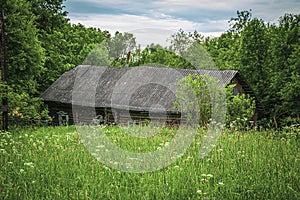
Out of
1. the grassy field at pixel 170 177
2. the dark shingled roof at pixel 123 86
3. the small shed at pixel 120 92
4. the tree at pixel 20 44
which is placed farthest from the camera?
the dark shingled roof at pixel 123 86

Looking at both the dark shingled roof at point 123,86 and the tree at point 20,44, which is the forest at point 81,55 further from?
the dark shingled roof at point 123,86

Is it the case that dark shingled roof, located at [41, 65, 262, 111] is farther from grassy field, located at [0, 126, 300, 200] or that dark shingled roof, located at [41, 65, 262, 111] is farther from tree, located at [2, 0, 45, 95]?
grassy field, located at [0, 126, 300, 200]

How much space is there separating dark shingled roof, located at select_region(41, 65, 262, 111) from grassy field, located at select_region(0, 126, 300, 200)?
1331 cm

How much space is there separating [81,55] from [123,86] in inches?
567

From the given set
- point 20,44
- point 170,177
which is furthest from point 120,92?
point 170,177

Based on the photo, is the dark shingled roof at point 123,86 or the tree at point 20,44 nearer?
the tree at point 20,44

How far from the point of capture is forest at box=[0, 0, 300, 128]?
58.9 feet

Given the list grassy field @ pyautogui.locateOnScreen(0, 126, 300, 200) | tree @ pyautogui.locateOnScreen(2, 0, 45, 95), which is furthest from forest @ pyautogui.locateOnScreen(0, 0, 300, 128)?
grassy field @ pyautogui.locateOnScreen(0, 126, 300, 200)

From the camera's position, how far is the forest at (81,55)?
1794 centimetres

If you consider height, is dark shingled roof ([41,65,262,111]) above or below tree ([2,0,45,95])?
below

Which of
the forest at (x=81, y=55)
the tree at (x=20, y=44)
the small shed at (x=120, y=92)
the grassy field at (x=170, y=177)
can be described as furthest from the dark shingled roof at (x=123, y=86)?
Result: the grassy field at (x=170, y=177)

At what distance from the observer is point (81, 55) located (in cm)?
3675

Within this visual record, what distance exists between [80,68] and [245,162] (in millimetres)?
23982

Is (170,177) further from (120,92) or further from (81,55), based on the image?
(81,55)
